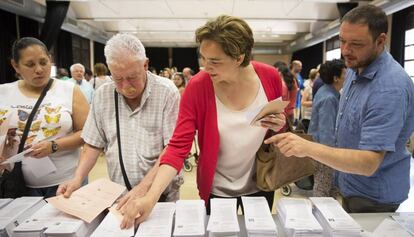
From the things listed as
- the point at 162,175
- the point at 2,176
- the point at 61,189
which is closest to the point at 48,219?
the point at 61,189

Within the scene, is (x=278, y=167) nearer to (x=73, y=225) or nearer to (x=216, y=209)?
(x=216, y=209)

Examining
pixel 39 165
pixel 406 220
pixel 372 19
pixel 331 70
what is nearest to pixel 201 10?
pixel 331 70

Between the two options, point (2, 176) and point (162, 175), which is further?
point (2, 176)

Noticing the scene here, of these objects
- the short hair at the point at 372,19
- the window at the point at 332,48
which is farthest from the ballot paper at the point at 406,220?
the window at the point at 332,48

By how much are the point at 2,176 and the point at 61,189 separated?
634 millimetres

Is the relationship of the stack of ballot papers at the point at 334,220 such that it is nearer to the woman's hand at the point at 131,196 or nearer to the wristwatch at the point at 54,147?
the woman's hand at the point at 131,196

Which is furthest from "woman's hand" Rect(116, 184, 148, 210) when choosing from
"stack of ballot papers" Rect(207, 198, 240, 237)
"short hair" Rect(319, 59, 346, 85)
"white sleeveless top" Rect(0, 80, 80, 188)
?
"short hair" Rect(319, 59, 346, 85)

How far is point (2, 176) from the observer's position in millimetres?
1671

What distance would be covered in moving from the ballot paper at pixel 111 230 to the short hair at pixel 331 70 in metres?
2.57

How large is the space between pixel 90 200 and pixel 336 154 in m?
0.89

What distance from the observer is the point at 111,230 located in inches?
39.9

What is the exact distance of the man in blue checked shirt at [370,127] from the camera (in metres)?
1.15

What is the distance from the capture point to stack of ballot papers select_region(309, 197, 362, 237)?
101 cm

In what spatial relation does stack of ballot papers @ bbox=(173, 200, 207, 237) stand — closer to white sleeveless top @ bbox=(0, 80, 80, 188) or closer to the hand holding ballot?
the hand holding ballot
